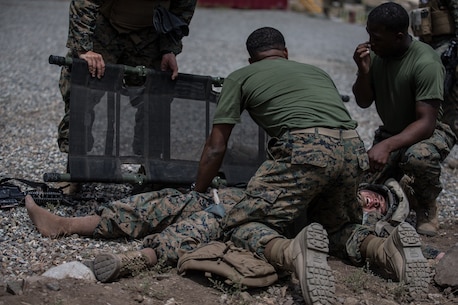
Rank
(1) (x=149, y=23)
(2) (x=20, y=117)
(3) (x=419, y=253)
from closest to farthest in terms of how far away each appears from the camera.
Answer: (3) (x=419, y=253) → (1) (x=149, y=23) → (2) (x=20, y=117)

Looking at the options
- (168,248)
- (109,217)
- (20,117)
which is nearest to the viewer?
(168,248)

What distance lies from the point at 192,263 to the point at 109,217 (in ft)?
2.99

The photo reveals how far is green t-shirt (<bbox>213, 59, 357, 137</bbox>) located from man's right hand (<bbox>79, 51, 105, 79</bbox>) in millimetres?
1332

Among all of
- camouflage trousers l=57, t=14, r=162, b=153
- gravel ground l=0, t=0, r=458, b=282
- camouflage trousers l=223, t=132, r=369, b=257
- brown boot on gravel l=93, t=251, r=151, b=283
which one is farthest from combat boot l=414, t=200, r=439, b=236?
brown boot on gravel l=93, t=251, r=151, b=283

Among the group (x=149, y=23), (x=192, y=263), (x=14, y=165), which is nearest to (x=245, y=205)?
(x=192, y=263)

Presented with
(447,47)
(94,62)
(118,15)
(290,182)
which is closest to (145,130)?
(94,62)

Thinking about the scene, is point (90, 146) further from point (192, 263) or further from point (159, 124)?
point (192, 263)

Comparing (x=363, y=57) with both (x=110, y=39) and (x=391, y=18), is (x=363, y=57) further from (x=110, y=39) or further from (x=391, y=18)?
(x=110, y=39)

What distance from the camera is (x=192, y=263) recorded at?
14.4ft

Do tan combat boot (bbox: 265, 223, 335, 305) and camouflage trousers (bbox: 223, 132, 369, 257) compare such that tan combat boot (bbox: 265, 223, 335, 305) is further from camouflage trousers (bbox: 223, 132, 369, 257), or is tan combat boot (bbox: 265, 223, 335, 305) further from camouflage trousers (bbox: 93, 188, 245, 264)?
camouflage trousers (bbox: 93, 188, 245, 264)

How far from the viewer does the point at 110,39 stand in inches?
247

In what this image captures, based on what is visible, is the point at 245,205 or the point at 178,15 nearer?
the point at 245,205

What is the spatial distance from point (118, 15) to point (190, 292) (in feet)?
8.82

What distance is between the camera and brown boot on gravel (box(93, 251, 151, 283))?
170 inches
